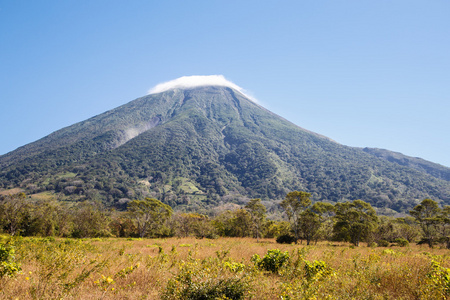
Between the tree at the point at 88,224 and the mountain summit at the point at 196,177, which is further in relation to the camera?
the mountain summit at the point at 196,177

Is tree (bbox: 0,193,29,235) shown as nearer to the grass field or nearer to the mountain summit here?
the grass field

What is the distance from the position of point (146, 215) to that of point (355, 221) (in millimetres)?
30588

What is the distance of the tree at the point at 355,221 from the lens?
29.0m

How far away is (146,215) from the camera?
37062mm

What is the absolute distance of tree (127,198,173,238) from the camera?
35.8 meters

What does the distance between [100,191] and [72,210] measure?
97.8m

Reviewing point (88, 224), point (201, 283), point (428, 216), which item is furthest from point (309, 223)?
point (88, 224)

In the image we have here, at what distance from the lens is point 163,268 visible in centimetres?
705

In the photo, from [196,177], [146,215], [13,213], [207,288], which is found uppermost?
[207,288]

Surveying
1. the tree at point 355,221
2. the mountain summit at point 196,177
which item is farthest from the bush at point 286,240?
the mountain summit at point 196,177

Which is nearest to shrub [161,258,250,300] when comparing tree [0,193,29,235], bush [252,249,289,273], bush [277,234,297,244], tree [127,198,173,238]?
bush [252,249,289,273]

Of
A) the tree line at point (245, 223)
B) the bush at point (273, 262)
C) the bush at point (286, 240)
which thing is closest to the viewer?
the bush at point (273, 262)

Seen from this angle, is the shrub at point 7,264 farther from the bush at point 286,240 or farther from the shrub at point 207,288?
the bush at point 286,240

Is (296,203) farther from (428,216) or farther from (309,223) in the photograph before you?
(428,216)
